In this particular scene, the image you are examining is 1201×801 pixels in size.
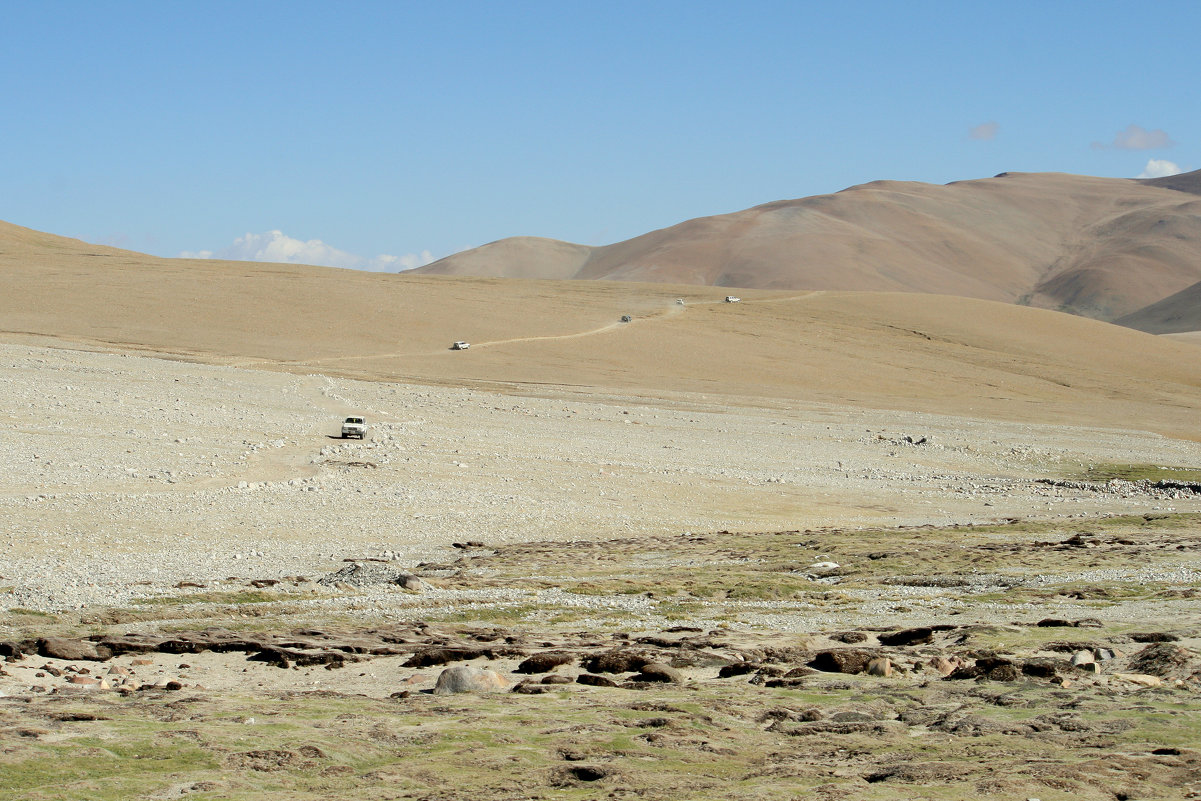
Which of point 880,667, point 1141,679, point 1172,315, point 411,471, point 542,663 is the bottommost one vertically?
point 542,663

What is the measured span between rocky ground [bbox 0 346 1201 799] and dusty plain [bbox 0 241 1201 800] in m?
0.05

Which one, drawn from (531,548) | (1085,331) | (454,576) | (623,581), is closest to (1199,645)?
(623,581)

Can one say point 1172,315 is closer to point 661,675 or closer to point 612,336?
point 612,336

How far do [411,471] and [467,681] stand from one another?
15.5 meters

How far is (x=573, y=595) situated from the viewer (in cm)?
1307

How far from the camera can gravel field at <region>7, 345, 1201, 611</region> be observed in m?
16.1

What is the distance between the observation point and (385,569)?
14445mm

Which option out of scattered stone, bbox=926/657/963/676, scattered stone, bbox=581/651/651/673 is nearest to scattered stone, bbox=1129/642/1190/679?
scattered stone, bbox=926/657/963/676

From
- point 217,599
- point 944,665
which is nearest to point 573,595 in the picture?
point 217,599

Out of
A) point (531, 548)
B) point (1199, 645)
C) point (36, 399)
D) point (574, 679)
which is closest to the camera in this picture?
point (574, 679)

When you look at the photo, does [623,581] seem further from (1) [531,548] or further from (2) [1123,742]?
(2) [1123,742]

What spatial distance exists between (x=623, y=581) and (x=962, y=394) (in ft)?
140

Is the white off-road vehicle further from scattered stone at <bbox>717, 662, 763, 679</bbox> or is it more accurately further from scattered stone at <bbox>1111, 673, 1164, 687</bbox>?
scattered stone at <bbox>1111, 673, 1164, 687</bbox>

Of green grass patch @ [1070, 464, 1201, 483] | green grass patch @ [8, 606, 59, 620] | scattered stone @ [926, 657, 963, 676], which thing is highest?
green grass patch @ [1070, 464, 1201, 483]
